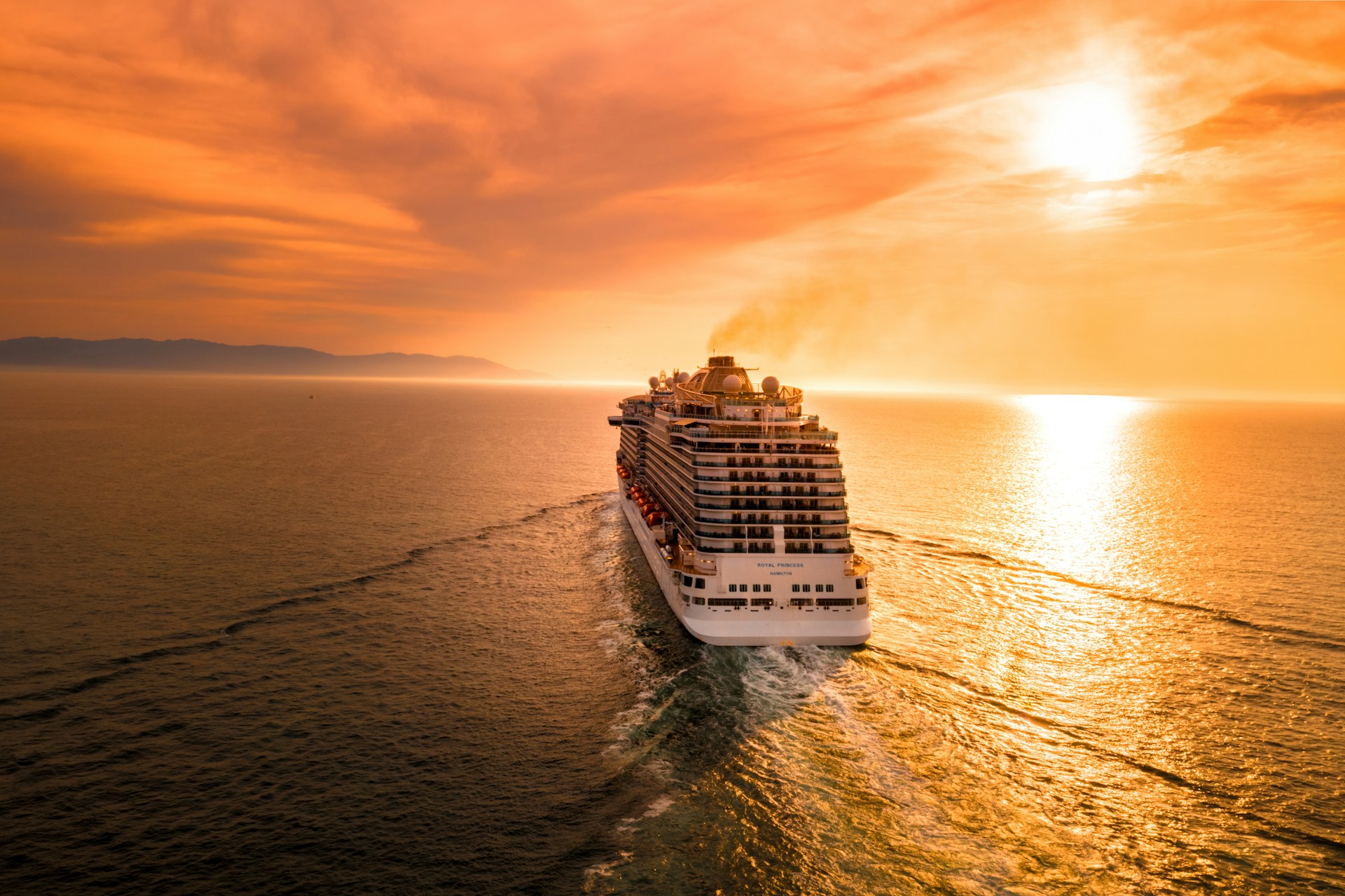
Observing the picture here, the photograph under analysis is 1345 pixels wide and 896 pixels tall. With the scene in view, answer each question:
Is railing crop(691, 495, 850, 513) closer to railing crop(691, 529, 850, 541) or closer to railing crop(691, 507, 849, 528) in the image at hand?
railing crop(691, 507, 849, 528)

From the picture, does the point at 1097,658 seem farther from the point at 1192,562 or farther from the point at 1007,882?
the point at 1192,562

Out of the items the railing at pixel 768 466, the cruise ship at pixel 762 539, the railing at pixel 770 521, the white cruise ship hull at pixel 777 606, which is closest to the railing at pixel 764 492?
the cruise ship at pixel 762 539

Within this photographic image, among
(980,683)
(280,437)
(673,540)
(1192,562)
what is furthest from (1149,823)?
(280,437)

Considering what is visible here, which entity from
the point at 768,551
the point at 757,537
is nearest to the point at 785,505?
the point at 757,537

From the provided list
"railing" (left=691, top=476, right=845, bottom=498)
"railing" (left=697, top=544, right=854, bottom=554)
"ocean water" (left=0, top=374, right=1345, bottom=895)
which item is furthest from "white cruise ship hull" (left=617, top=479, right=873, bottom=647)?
"railing" (left=691, top=476, right=845, bottom=498)

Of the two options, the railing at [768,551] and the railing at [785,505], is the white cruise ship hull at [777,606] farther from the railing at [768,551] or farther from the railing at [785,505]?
the railing at [785,505]

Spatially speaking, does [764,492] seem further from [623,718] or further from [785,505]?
[623,718]
